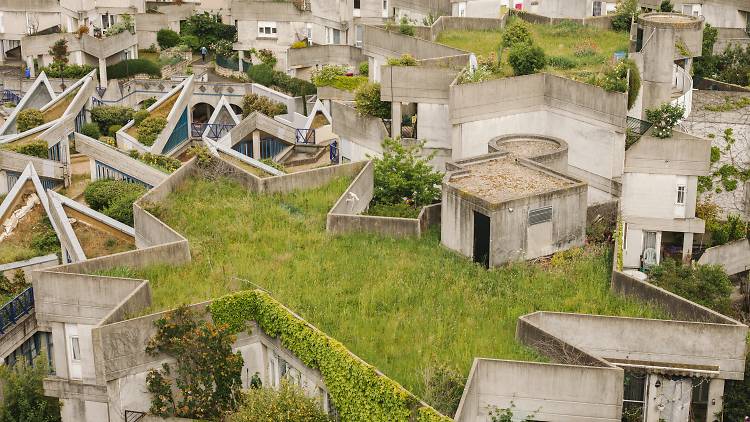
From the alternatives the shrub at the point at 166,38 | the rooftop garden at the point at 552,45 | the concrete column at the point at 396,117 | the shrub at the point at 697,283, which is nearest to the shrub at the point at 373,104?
the concrete column at the point at 396,117

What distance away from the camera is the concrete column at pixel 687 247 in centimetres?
4788

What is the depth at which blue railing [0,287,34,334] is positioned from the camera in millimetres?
38094

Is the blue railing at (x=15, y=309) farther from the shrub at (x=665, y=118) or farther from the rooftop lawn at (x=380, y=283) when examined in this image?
the shrub at (x=665, y=118)

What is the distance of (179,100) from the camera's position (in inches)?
2387

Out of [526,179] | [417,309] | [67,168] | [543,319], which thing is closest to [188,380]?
[417,309]

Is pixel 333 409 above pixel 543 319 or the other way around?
the other way around

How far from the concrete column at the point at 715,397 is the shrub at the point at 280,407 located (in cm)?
1064

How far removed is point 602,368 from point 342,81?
118 ft

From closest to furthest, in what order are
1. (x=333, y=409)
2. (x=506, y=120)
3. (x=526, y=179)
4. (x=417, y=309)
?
(x=333, y=409), (x=417, y=309), (x=526, y=179), (x=506, y=120)

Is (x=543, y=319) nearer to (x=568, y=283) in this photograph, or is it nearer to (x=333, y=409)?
(x=568, y=283)

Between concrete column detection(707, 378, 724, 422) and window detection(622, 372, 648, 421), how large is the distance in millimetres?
1782

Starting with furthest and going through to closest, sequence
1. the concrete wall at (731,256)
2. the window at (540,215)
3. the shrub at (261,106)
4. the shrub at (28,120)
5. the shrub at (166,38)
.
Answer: the shrub at (166,38) → the shrub at (261,106) → the shrub at (28,120) → the concrete wall at (731,256) → the window at (540,215)

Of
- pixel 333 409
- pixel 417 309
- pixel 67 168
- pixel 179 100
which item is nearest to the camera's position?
pixel 333 409

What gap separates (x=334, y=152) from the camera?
57.1m
